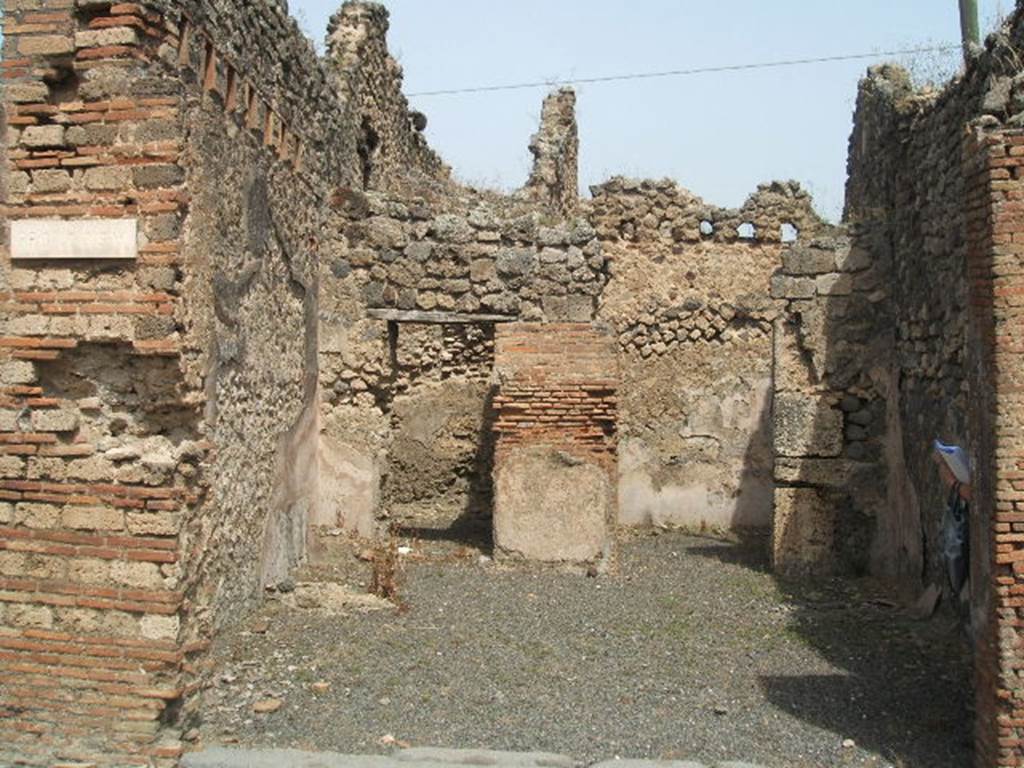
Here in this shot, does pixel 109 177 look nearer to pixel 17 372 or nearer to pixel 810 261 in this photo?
pixel 17 372

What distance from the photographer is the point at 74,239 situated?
4.82 m

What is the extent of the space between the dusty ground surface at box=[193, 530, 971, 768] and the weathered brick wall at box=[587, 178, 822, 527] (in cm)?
261

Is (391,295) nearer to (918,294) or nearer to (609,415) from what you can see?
(609,415)

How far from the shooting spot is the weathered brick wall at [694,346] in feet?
35.9

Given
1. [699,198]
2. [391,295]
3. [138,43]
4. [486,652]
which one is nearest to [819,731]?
[486,652]

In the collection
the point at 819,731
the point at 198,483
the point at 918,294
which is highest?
the point at 918,294

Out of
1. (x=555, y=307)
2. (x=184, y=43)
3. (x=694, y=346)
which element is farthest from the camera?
(x=694, y=346)

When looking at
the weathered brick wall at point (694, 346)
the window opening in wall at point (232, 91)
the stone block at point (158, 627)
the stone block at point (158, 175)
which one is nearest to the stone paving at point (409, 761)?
the stone block at point (158, 627)

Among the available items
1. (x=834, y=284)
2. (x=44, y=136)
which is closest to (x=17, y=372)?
(x=44, y=136)

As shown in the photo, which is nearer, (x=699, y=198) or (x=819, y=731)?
(x=819, y=731)

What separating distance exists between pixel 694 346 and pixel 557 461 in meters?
3.19

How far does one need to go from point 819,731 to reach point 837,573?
12.7 ft

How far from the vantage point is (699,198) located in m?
11.4

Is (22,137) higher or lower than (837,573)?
higher
